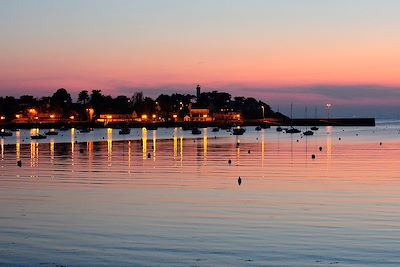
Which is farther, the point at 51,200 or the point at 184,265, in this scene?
the point at 51,200

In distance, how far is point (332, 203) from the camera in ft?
101

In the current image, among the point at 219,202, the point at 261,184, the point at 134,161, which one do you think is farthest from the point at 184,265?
the point at 134,161

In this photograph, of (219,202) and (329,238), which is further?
(219,202)

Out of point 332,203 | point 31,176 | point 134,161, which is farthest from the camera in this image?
point 134,161

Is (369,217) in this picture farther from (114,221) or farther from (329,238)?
(114,221)

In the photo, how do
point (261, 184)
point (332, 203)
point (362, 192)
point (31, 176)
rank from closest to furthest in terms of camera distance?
point (332, 203) → point (362, 192) → point (261, 184) → point (31, 176)

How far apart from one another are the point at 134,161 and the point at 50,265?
4553 centimetres

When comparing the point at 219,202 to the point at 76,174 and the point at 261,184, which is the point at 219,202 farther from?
the point at 76,174

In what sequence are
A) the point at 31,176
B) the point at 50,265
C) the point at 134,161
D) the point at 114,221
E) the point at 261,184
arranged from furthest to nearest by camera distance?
the point at 134,161 → the point at 31,176 → the point at 261,184 → the point at 114,221 → the point at 50,265

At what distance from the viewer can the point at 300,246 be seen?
67.4ft

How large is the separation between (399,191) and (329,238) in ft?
49.4

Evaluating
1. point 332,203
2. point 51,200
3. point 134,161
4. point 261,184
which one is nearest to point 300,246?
point 332,203

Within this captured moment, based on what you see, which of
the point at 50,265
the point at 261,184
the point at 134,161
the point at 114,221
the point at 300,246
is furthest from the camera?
the point at 134,161

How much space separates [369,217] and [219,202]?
764 cm
